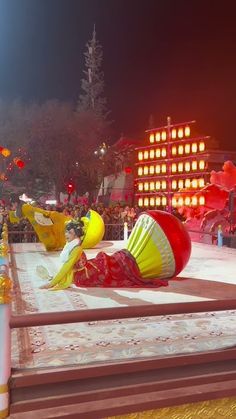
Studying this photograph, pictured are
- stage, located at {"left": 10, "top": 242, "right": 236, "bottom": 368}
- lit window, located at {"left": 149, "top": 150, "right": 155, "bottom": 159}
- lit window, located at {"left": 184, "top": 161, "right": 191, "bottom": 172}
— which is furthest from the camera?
lit window, located at {"left": 149, "top": 150, "right": 155, "bottom": 159}

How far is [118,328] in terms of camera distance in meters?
4.88

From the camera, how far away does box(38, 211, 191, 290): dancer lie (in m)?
7.02

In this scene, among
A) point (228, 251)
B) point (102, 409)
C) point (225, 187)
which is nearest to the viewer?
point (102, 409)

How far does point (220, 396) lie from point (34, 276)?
5266 mm

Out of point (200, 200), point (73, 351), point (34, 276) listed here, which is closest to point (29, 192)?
point (200, 200)

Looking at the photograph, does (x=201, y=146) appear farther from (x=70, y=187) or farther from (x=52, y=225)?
(x=52, y=225)

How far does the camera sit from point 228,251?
11914mm

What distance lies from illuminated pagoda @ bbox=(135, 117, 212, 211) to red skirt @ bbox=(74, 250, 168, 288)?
12036 mm

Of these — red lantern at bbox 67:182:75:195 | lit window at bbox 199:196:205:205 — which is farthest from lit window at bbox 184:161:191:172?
red lantern at bbox 67:182:75:195

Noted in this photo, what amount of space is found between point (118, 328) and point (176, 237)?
9.30ft

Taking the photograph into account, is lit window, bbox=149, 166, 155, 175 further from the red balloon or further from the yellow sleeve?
the yellow sleeve

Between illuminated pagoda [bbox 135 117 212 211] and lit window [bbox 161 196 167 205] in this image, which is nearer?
illuminated pagoda [bbox 135 117 212 211]

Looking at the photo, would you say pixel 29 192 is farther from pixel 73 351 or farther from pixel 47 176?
pixel 73 351

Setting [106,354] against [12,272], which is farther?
[12,272]
